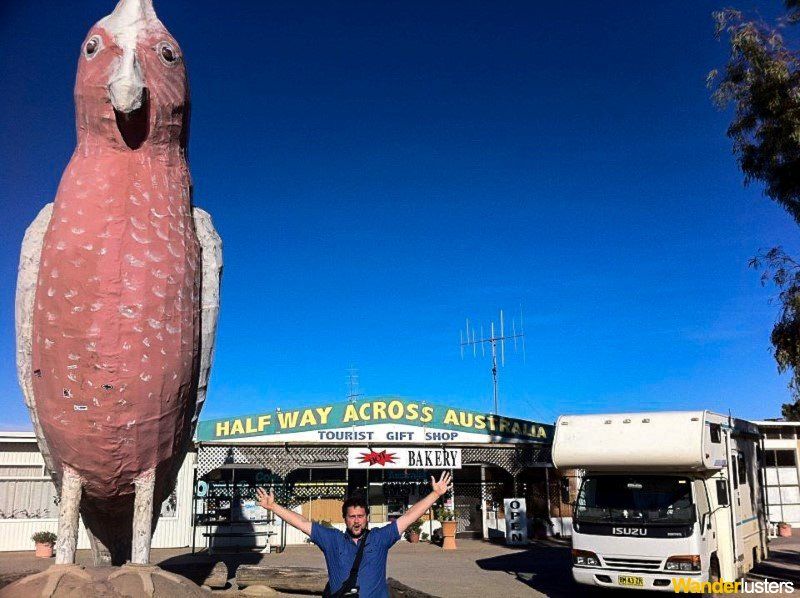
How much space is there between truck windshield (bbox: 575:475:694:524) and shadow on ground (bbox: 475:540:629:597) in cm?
205

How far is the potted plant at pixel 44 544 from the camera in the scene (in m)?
16.5

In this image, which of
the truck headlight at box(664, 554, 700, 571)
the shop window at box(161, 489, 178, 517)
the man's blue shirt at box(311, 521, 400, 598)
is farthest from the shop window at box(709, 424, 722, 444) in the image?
the shop window at box(161, 489, 178, 517)

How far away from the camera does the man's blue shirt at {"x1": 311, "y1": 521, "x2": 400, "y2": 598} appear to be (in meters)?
3.84

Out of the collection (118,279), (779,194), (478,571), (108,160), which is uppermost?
(779,194)

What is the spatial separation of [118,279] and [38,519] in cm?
1672

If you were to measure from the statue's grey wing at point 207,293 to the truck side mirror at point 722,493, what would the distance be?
27.3 ft

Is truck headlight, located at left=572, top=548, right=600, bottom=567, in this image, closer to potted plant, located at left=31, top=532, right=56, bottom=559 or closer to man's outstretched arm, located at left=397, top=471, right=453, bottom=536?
man's outstretched arm, located at left=397, top=471, right=453, bottom=536

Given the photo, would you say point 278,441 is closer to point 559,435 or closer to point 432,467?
point 432,467

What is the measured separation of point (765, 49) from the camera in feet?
41.1

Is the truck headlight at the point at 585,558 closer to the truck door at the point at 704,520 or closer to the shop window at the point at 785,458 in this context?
the truck door at the point at 704,520

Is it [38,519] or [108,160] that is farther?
[38,519]

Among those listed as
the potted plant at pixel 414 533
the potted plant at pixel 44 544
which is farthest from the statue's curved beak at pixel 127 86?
the potted plant at pixel 414 533

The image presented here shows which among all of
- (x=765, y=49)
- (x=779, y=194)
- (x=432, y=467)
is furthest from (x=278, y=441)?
(x=765, y=49)

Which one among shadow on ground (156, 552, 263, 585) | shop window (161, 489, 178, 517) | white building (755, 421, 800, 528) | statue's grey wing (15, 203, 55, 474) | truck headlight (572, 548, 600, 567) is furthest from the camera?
white building (755, 421, 800, 528)
